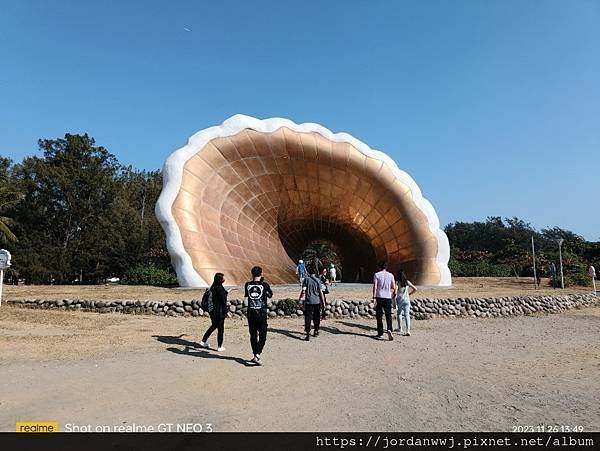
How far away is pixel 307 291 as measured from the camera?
28.3ft

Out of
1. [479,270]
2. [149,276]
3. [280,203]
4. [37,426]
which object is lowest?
[37,426]

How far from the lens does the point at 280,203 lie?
806 inches

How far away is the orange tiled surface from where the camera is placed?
16750mm

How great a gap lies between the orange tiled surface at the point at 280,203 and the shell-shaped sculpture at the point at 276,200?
1.8 inches

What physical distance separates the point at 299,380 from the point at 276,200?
14842mm

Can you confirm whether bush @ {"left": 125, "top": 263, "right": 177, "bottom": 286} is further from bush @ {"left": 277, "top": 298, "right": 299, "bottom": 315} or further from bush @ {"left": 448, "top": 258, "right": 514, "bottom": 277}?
bush @ {"left": 448, "top": 258, "right": 514, "bottom": 277}

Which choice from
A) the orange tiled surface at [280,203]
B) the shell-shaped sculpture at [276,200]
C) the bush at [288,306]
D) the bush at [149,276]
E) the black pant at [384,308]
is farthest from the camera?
the bush at [149,276]

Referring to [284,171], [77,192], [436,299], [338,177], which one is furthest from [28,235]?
[436,299]

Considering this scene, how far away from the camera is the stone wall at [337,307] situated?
12219 millimetres

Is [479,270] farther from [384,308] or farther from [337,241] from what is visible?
[384,308]

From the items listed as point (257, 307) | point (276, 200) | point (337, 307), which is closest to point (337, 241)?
point (276, 200)

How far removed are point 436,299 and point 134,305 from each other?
981 cm

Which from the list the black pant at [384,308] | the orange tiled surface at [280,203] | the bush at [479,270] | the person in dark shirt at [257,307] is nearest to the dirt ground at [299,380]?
the black pant at [384,308]

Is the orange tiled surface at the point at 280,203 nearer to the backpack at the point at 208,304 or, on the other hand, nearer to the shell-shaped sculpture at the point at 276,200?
the shell-shaped sculpture at the point at 276,200
